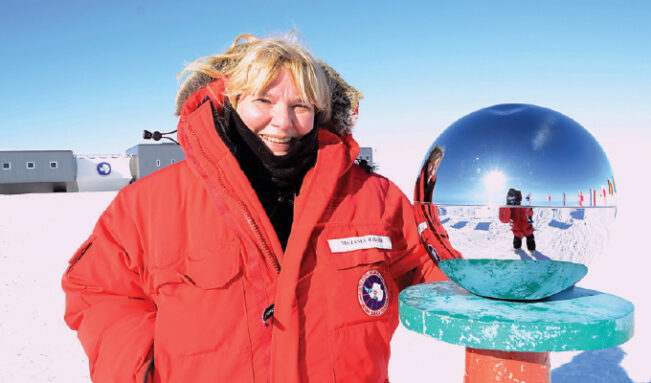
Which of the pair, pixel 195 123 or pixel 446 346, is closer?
pixel 195 123

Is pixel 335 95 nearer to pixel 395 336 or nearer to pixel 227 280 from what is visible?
pixel 227 280

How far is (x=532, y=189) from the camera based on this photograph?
1.20m

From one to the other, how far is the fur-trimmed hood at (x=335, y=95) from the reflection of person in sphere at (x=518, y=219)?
3.77 feet

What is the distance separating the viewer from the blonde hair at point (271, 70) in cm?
184

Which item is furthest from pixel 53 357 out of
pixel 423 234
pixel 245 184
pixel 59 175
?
pixel 59 175

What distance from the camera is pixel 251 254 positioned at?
1654 mm

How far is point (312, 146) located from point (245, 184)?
0.39 m

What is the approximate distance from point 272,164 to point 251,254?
457 millimetres

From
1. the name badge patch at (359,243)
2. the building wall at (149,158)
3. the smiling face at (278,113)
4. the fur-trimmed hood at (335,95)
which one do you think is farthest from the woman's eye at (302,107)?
the building wall at (149,158)

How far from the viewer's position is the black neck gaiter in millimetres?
1927

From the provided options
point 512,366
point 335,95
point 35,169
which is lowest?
point 512,366

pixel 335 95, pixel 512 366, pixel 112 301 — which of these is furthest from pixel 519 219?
pixel 112 301

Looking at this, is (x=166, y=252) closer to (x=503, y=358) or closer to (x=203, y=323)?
(x=203, y=323)

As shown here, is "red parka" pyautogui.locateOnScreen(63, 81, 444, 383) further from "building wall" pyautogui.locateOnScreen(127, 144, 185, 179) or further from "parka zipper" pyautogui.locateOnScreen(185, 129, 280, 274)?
"building wall" pyautogui.locateOnScreen(127, 144, 185, 179)
